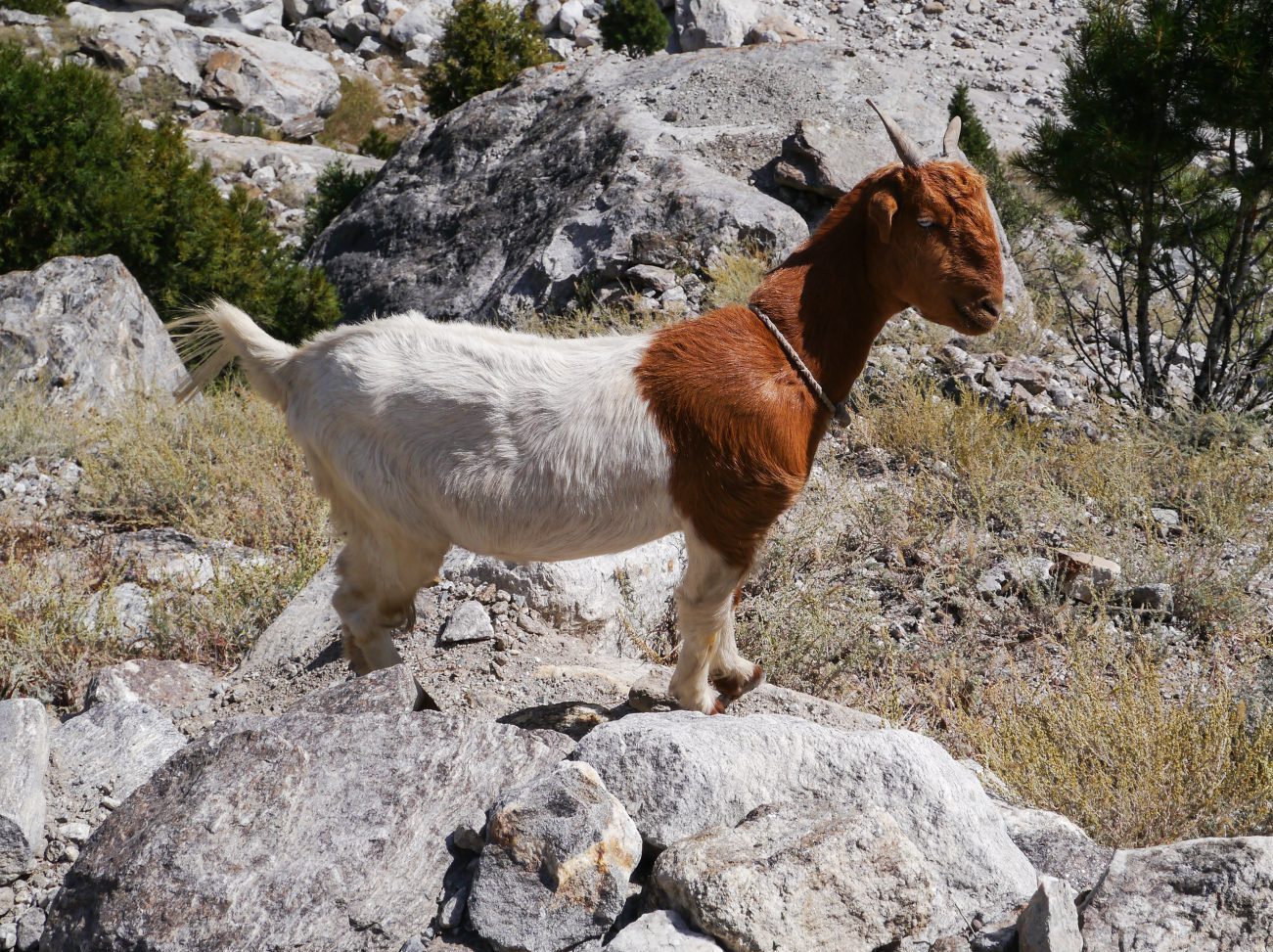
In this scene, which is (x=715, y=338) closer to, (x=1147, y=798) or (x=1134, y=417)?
(x=1147, y=798)

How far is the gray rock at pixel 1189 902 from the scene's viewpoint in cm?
249

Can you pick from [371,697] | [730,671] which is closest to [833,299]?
[730,671]

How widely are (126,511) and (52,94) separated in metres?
5.80

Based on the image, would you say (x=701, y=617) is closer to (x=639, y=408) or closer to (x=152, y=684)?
(x=639, y=408)

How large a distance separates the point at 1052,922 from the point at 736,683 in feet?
5.60

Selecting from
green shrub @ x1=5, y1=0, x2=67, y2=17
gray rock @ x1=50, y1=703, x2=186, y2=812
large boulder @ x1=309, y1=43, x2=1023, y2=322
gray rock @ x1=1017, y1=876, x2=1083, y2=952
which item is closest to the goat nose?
gray rock @ x1=1017, y1=876, x2=1083, y2=952

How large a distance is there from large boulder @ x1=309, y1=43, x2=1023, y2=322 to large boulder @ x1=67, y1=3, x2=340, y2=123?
13.2m

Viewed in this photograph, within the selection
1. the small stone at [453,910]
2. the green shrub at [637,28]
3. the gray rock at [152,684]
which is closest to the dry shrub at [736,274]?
the gray rock at [152,684]

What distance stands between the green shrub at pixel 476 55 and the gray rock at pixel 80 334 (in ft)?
46.9

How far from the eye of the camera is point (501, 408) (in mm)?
3396

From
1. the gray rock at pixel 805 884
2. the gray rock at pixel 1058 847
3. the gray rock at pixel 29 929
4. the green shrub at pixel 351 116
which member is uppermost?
the gray rock at pixel 805 884

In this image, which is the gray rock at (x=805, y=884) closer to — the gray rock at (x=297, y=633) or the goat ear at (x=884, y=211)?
Answer: the goat ear at (x=884, y=211)

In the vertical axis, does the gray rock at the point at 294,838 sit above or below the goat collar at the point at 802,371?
below

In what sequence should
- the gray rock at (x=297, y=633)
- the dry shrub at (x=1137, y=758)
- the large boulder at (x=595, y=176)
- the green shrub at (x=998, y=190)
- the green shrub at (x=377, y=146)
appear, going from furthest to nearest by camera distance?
the green shrub at (x=377, y=146) → the green shrub at (x=998, y=190) → the large boulder at (x=595, y=176) → the gray rock at (x=297, y=633) → the dry shrub at (x=1137, y=758)
